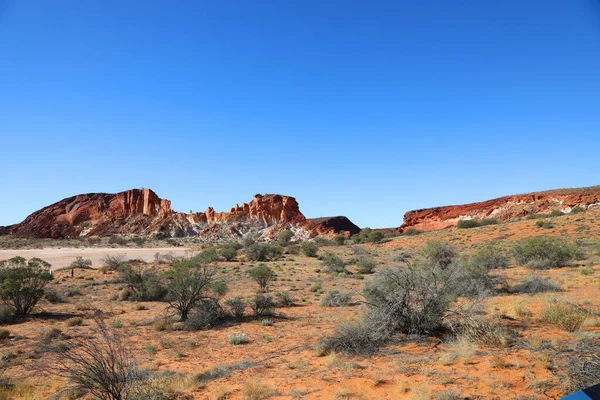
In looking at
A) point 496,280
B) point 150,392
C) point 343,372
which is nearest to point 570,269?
point 496,280

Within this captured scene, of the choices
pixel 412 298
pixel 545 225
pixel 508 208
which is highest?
pixel 508 208

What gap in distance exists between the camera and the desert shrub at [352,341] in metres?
7.95

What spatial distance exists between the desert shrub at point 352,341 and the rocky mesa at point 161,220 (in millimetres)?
68576

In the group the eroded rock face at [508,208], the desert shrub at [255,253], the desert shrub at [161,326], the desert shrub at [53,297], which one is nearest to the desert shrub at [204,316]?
the desert shrub at [161,326]

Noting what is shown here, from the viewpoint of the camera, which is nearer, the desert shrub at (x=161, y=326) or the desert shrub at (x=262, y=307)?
the desert shrub at (x=161, y=326)

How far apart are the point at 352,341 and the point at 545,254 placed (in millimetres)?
18961

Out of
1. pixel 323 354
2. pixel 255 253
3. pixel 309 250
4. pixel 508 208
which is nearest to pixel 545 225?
pixel 309 250

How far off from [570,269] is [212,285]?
60.0 ft

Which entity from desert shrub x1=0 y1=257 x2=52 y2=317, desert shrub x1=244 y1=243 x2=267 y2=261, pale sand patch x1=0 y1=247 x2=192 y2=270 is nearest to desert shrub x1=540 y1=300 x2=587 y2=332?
desert shrub x1=0 y1=257 x2=52 y2=317

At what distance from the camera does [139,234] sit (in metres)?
83.3

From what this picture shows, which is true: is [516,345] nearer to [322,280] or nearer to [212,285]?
[212,285]

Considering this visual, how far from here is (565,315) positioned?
8703mm

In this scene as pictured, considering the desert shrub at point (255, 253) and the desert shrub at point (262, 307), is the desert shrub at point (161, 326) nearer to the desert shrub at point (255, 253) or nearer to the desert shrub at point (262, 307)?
the desert shrub at point (262, 307)

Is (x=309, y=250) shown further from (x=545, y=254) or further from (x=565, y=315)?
(x=565, y=315)
